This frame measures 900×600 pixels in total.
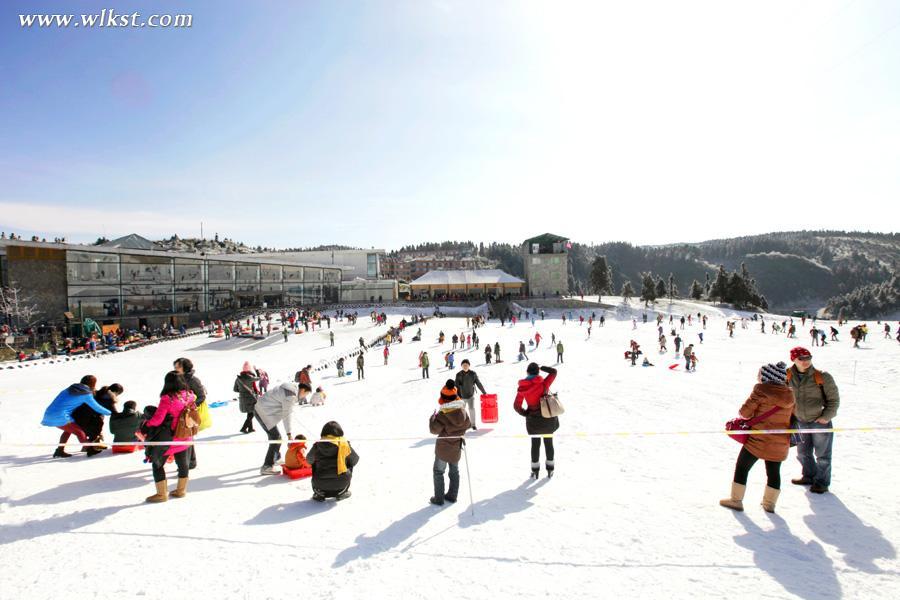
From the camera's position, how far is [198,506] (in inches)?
181

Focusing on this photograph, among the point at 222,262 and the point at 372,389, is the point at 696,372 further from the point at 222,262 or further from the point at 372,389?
the point at 222,262

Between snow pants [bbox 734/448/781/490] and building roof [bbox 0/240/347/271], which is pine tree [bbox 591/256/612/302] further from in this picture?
snow pants [bbox 734/448/781/490]

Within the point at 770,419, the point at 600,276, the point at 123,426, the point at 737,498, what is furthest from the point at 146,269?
the point at 600,276

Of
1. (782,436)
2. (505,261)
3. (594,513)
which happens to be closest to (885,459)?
(782,436)

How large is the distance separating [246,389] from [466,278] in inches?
2201

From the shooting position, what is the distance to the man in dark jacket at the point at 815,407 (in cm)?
452

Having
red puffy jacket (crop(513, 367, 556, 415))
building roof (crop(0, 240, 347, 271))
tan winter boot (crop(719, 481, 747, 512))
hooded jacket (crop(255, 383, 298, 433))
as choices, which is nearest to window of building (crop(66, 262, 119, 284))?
building roof (crop(0, 240, 347, 271))

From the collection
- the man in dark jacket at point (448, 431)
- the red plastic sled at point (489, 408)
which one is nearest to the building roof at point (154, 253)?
the red plastic sled at point (489, 408)

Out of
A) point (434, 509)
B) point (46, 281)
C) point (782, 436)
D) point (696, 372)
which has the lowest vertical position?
point (696, 372)

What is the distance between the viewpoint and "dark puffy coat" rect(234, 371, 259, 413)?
7.31 m

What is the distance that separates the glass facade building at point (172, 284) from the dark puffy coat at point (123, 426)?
1516 inches

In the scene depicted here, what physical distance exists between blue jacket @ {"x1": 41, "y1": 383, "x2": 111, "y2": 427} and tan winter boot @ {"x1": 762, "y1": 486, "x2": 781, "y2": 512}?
8286mm

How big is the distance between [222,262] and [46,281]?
14958 mm

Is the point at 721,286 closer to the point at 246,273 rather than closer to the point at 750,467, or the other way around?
the point at 246,273
